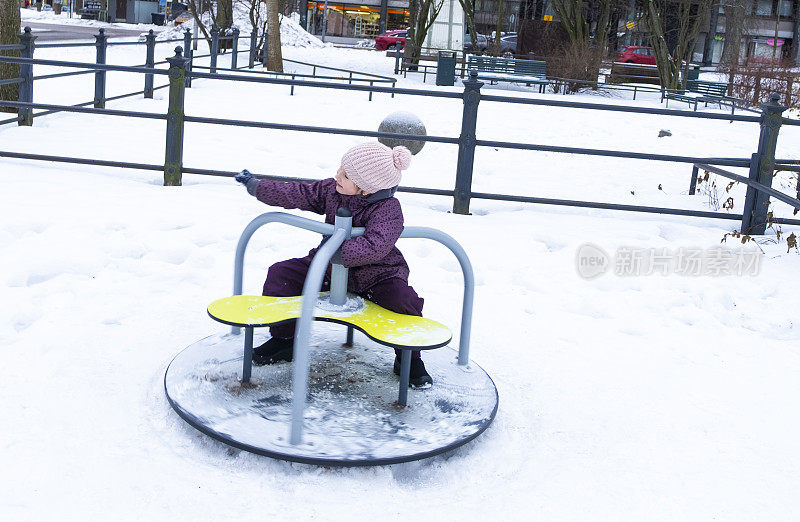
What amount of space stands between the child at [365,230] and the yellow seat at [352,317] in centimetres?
10

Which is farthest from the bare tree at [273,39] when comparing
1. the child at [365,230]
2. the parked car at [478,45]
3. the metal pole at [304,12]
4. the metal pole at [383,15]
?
the metal pole at [304,12]

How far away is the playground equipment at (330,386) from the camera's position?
10.2 ft

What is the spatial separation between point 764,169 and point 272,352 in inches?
190

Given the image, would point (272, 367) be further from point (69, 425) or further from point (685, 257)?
point (685, 257)

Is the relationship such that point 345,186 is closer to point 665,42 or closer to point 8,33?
point 8,33

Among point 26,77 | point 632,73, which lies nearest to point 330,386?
point 26,77

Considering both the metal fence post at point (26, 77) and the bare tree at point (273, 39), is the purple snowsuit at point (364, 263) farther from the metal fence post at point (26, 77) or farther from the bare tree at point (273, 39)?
the bare tree at point (273, 39)

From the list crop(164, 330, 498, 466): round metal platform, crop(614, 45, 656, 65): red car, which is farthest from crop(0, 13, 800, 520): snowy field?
crop(614, 45, 656, 65): red car

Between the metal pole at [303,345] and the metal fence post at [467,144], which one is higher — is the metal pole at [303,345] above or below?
below

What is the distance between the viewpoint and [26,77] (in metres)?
10.3

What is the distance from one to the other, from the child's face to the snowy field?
112 cm

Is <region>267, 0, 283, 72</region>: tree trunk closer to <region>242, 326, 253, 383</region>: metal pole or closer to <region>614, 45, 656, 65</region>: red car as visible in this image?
<region>614, 45, 656, 65</region>: red car

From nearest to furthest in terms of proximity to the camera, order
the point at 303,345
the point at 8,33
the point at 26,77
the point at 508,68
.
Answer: the point at 303,345
the point at 26,77
the point at 8,33
the point at 508,68

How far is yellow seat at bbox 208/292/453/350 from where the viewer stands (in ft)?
10.9
